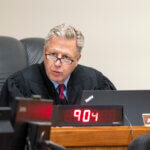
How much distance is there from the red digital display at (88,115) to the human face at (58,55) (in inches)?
22.4

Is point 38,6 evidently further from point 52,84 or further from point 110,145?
point 110,145

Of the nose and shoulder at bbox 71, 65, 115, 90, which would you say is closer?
the nose

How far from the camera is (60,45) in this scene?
266 centimetres

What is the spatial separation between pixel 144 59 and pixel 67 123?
179cm

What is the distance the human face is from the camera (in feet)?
8.65

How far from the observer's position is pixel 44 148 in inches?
51.8

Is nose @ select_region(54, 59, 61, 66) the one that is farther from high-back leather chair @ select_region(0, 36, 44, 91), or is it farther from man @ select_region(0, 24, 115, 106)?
high-back leather chair @ select_region(0, 36, 44, 91)

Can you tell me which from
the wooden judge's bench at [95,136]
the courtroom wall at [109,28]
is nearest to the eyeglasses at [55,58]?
the wooden judge's bench at [95,136]

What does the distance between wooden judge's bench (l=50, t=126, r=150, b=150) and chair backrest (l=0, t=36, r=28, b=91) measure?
1170 mm

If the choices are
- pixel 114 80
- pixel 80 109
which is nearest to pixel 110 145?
pixel 80 109

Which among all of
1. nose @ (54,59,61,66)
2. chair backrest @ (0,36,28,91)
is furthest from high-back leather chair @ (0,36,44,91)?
nose @ (54,59,61,66)

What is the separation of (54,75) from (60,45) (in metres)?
0.18

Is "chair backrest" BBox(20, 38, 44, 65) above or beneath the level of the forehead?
beneath

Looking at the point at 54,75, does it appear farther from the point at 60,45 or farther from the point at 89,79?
the point at 89,79
